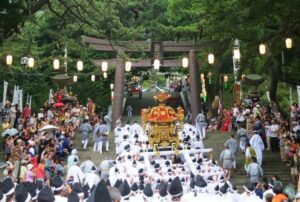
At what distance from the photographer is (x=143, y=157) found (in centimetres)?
2059

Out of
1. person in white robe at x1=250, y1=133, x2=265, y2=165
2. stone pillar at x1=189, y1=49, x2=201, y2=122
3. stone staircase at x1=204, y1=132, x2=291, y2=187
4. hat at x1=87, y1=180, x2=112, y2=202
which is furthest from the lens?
stone pillar at x1=189, y1=49, x2=201, y2=122

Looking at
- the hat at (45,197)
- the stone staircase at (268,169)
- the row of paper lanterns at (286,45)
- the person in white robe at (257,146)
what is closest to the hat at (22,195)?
the hat at (45,197)

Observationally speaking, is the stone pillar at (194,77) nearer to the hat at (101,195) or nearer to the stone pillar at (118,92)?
the stone pillar at (118,92)

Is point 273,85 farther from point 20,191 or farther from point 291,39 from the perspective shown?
point 20,191

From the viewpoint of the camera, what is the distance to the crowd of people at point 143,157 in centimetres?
1406

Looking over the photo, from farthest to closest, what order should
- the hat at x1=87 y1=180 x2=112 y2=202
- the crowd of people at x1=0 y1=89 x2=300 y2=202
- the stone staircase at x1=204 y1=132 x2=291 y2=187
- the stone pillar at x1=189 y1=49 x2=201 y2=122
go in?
the stone pillar at x1=189 y1=49 x2=201 y2=122, the stone staircase at x1=204 y1=132 x2=291 y2=187, the crowd of people at x1=0 y1=89 x2=300 y2=202, the hat at x1=87 y1=180 x2=112 y2=202

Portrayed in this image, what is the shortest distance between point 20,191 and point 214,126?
23.0m

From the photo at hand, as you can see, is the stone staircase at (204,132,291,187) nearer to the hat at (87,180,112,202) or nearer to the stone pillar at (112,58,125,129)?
the stone pillar at (112,58,125,129)

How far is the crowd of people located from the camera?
46.1 feet

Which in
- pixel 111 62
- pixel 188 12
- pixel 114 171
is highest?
pixel 188 12

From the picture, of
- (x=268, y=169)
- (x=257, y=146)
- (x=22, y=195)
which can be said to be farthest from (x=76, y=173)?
(x=22, y=195)

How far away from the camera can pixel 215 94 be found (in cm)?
3900

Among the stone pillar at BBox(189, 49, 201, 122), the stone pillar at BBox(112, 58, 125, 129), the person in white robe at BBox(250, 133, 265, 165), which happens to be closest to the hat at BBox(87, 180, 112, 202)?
the person in white robe at BBox(250, 133, 265, 165)

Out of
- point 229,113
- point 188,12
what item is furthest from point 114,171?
point 188,12
